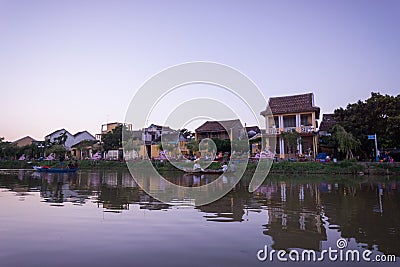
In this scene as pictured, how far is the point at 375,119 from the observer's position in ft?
79.5

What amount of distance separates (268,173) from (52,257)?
71.2 ft

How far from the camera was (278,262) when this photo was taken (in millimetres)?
4730

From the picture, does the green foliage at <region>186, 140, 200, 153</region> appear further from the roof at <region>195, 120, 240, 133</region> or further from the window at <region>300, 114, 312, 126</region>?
the window at <region>300, 114, 312, 126</region>

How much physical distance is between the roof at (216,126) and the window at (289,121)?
7351mm

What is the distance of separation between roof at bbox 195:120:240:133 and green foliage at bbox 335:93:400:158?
1357cm

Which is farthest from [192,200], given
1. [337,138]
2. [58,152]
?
[58,152]

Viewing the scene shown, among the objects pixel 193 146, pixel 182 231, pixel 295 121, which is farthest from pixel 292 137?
pixel 182 231

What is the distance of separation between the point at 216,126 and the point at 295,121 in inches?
436

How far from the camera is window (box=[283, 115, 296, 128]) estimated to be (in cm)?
3027

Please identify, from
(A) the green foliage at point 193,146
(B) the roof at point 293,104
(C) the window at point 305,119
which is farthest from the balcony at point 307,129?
(A) the green foliage at point 193,146

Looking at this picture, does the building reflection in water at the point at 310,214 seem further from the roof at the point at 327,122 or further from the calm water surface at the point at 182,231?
the roof at the point at 327,122

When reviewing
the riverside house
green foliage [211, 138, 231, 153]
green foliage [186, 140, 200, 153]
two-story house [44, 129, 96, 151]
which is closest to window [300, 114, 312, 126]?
the riverside house

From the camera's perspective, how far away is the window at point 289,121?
30.3 metres

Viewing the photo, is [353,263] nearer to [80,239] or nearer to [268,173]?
[80,239]
